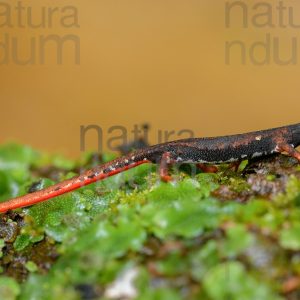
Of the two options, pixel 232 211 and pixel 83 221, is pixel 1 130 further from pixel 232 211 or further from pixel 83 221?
pixel 232 211

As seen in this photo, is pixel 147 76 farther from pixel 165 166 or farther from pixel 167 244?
pixel 167 244

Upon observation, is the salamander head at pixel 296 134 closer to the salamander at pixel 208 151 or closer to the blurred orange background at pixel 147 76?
the salamander at pixel 208 151

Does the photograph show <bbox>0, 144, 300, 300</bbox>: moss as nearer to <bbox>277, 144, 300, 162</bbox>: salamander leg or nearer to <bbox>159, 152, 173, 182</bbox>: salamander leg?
<bbox>159, 152, 173, 182</bbox>: salamander leg

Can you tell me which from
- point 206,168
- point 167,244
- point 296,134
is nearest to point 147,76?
point 296,134

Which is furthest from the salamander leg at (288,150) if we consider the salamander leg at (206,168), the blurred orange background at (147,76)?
the blurred orange background at (147,76)

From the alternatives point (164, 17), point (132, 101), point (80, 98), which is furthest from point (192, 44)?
point (80, 98)

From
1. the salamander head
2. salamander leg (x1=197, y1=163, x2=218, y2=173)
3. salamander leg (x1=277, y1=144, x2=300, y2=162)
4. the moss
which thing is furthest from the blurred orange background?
the moss
